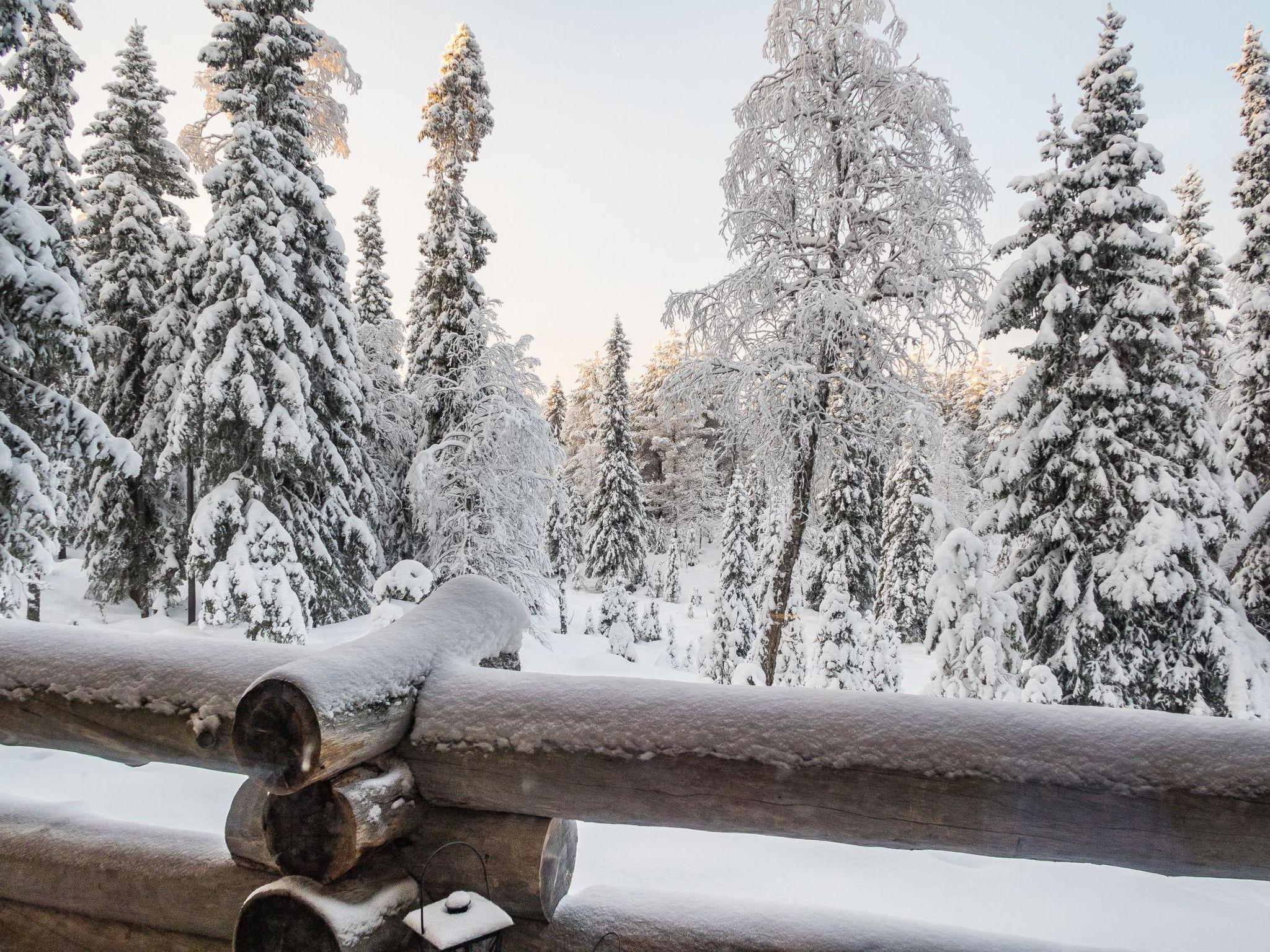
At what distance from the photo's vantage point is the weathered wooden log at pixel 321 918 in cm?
186

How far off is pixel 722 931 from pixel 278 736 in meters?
1.41

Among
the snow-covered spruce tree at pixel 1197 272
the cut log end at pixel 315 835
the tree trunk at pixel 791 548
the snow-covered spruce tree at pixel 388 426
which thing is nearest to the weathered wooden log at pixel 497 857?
the cut log end at pixel 315 835

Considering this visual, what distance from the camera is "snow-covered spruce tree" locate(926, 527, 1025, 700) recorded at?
9.12 metres

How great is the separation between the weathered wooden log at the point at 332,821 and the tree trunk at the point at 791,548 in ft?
25.8

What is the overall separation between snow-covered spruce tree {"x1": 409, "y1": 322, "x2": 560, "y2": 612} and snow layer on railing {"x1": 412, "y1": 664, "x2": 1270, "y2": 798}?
43.5ft

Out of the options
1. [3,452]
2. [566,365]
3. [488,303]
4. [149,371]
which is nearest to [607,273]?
[488,303]

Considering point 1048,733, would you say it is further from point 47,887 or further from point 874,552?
point 874,552

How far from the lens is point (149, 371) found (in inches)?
642

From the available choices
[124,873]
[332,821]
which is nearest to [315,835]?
[332,821]

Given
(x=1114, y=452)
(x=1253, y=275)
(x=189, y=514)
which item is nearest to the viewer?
(x=1114, y=452)

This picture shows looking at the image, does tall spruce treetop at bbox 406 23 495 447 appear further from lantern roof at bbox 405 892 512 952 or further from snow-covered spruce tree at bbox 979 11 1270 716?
lantern roof at bbox 405 892 512 952

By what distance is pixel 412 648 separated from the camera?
2184 millimetres

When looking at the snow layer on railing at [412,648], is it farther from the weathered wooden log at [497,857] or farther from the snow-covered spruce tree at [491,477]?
the snow-covered spruce tree at [491,477]

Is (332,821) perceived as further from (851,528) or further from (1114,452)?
(851,528)
